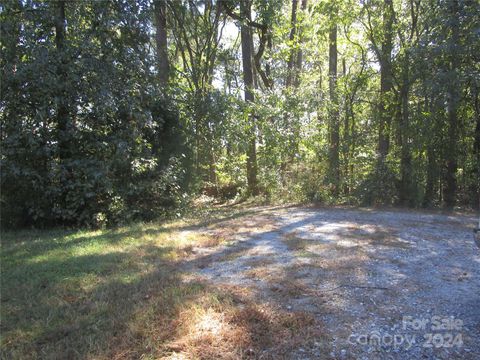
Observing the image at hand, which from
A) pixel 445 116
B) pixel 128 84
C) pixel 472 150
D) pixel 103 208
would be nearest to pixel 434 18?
pixel 445 116

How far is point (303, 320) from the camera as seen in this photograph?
3373 mm

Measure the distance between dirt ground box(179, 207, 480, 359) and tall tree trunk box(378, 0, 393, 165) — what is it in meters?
4.71

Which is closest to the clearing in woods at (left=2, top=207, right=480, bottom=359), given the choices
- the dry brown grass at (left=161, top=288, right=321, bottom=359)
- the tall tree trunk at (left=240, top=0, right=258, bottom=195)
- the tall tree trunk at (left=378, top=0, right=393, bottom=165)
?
the dry brown grass at (left=161, top=288, right=321, bottom=359)

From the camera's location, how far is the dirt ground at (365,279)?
3055 mm

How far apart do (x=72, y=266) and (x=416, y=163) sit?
9623mm

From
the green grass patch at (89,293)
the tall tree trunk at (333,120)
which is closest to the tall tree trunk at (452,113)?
the tall tree trunk at (333,120)

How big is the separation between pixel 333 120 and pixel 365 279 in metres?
9.97

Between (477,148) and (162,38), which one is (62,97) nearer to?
(162,38)

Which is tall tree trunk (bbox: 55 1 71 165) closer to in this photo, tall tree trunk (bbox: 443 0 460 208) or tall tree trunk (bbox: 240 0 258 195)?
tall tree trunk (bbox: 240 0 258 195)

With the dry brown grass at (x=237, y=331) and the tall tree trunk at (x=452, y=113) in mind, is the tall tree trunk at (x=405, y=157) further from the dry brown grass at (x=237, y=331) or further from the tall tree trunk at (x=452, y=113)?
the dry brown grass at (x=237, y=331)

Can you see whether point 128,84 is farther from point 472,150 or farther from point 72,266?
point 472,150

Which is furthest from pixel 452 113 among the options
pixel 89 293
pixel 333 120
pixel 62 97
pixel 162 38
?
pixel 89 293

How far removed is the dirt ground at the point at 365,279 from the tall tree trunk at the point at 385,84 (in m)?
4.71

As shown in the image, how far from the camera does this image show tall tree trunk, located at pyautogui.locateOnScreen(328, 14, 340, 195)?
1249cm
